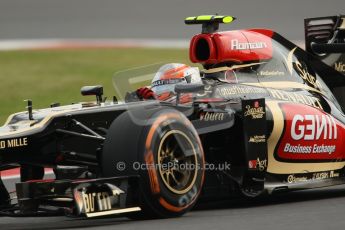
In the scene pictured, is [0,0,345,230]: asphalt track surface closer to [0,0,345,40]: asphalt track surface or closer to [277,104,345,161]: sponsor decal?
[0,0,345,40]: asphalt track surface

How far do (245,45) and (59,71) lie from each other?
10534 millimetres

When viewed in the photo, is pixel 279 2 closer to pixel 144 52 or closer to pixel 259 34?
pixel 144 52

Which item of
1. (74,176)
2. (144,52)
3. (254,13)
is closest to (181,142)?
(74,176)

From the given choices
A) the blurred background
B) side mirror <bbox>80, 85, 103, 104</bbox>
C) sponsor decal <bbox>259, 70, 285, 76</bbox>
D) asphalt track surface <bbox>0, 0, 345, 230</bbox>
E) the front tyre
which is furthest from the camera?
asphalt track surface <bbox>0, 0, 345, 230</bbox>

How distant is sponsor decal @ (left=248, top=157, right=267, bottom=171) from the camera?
7766 millimetres

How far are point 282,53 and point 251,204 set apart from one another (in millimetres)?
1774

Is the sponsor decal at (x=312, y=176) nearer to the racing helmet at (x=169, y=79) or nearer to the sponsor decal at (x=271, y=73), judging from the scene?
the sponsor decal at (x=271, y=73)

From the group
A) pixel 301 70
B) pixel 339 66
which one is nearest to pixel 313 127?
pixel 301 70

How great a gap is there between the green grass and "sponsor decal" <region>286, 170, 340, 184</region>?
24.3ft

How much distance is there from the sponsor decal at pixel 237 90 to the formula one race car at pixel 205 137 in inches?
0.5

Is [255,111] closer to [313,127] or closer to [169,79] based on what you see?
[313,127]

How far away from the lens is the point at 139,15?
2302 cm

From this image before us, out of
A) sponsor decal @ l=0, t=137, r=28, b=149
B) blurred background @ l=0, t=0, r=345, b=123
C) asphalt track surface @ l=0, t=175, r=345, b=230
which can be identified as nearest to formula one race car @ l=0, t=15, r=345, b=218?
sponsor decal @ l=0, t=137, r=28, b=149

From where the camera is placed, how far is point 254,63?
8.76 m
